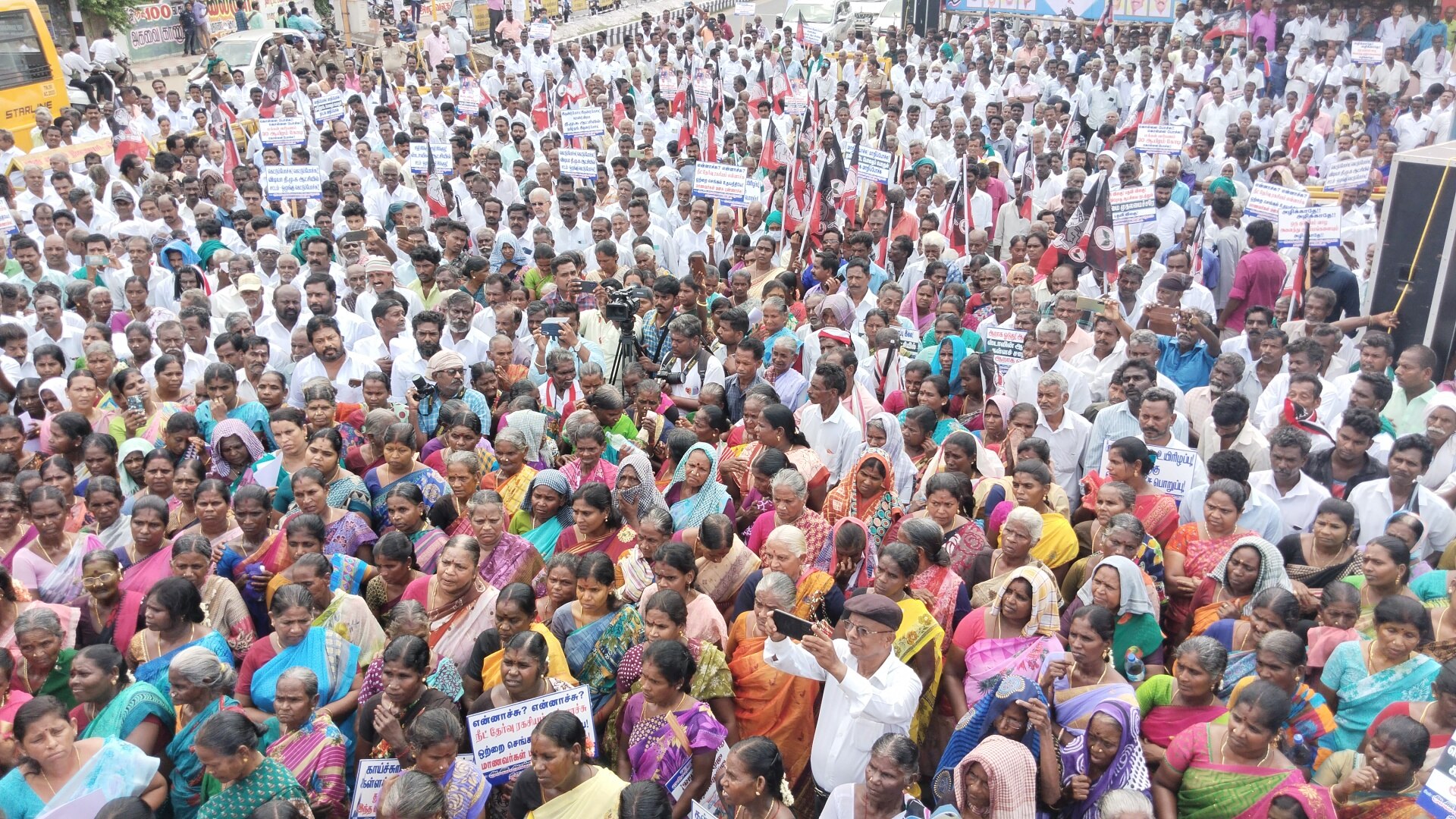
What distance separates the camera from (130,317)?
30.1 feet

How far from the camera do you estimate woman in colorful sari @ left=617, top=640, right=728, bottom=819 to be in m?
4.18

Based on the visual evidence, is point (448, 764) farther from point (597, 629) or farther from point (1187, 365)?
point (1187, 365)

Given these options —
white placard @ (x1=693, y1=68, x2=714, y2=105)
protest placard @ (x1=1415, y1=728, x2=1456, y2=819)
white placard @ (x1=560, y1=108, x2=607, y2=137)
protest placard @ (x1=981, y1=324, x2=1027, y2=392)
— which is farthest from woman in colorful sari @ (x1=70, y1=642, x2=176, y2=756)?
white placard @ (x1=693, y1=68, x2=714, y2=105)

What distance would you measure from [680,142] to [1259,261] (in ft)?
30.4

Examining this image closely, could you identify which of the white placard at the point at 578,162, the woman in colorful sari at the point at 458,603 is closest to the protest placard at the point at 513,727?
the woman in colorful sari at the point at 458,603

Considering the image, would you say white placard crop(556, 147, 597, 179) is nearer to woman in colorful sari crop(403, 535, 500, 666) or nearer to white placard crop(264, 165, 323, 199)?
white placard crop(264, 165, 323, 199)

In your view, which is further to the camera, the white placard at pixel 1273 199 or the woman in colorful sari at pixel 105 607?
the white placard at pixel 1273 199

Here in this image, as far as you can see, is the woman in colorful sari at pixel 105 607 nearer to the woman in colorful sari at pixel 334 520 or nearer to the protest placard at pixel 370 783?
the woman in colorful sari at pixel 334 520

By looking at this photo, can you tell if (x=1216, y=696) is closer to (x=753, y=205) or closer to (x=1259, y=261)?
(x=1259, y=261)

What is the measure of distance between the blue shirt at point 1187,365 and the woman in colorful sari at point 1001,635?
3528 mm

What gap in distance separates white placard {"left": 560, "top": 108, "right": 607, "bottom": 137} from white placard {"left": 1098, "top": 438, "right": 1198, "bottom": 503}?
937 centimetres

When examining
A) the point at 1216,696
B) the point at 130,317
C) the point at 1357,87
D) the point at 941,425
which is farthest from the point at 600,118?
the point at 1216,696

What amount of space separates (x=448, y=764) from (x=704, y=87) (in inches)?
559

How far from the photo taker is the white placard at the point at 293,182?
11.0 metres
